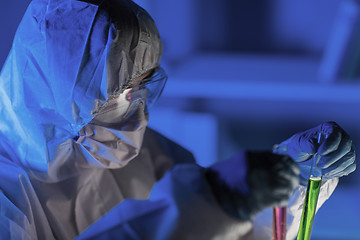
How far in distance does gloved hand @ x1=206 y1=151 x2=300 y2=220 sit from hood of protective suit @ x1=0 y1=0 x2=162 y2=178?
371 mm

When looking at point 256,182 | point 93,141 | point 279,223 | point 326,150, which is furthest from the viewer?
point 93,141

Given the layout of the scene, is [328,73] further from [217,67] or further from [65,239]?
[65,239]

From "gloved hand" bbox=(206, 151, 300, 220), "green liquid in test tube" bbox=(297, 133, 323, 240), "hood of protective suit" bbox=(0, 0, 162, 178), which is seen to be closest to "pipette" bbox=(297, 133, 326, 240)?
"green liquid in test tube" bbox=(297, 133, 323, 240)

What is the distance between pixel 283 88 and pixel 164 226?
4.29 ft

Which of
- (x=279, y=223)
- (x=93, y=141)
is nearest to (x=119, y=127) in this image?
(x=93, y=141)

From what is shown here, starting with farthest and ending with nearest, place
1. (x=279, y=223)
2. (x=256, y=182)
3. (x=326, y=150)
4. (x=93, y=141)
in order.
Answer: (x=93, y=141) → (x=326, y=150) → (x=279, y=223) → (x=256, y=182)

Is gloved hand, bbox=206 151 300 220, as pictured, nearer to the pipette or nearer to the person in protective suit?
the person in protective suit

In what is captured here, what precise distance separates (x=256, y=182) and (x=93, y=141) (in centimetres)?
46

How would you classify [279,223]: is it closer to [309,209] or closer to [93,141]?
[309,209]

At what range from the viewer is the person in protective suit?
0.63 meters

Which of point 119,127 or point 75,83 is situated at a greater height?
point 75,83

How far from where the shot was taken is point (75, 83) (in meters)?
0.83

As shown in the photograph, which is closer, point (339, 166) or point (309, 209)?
point (309, 209)

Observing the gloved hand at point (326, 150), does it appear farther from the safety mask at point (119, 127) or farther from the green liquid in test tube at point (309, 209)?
the safety mask at point (119, 127)
